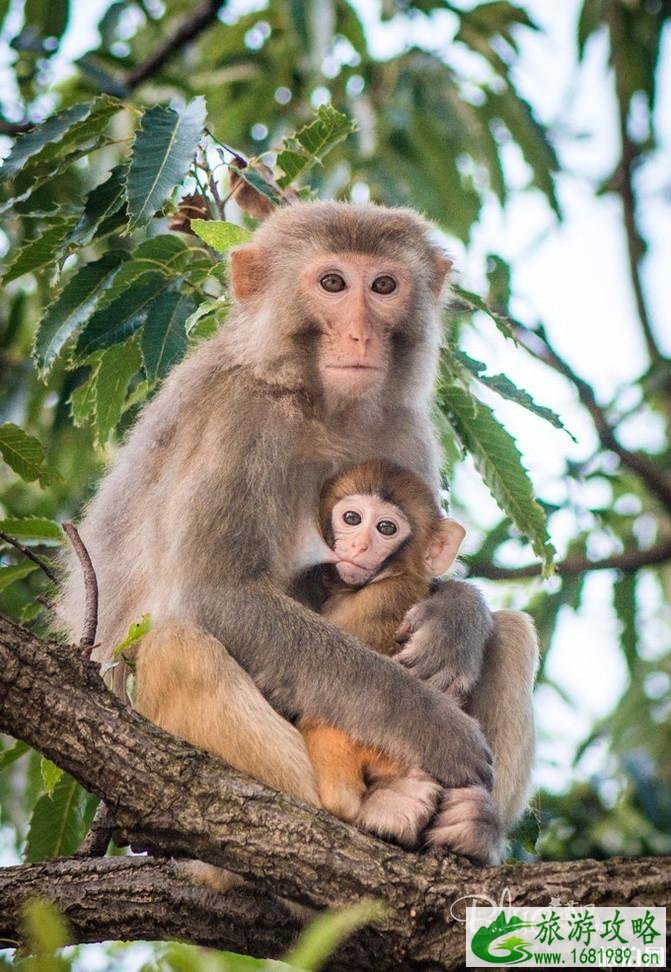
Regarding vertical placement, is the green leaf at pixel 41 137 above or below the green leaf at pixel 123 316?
above

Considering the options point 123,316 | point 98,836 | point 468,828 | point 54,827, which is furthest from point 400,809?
point 123,316

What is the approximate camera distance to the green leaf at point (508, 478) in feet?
17.2

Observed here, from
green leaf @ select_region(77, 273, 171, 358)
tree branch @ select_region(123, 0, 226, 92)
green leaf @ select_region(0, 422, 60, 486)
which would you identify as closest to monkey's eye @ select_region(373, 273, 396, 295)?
Answer: green leaf @ select_region(77, 273, 171, 358)

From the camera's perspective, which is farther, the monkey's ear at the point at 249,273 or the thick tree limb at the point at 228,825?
the monkey's ear at the point at 249,273

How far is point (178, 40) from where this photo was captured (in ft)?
28.7

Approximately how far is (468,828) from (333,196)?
497cm

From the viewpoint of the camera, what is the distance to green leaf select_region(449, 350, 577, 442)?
492 centimetres

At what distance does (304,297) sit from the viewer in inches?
200

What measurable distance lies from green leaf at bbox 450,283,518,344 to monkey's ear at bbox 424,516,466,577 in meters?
0.78

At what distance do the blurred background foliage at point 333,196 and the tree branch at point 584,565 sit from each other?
16 millimetres

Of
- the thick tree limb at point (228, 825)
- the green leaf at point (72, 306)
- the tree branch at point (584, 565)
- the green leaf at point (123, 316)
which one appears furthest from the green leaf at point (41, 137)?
the tree branch at point (584, 565)

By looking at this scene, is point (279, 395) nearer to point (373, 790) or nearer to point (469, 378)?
point (469, 378)

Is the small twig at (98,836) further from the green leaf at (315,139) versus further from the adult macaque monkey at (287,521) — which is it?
the green leaf at (315,139)

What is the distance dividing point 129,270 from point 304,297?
2.48 ft
